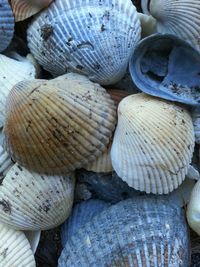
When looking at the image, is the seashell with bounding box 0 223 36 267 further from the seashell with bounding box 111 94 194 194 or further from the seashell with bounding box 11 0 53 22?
the seashell with bounding box 11 0 53 22

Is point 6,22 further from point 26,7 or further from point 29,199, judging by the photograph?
point 29,199

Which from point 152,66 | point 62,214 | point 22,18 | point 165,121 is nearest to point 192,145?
point 165,121

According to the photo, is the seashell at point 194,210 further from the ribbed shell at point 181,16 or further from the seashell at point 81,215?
the ribbed shell at point 181,16

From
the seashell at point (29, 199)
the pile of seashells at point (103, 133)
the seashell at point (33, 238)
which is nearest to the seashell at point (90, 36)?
the pile of seashells at point (103, 133)

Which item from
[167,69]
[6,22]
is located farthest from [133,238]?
[6,22]

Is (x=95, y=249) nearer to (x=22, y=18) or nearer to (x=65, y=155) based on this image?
(x=65, y=155)

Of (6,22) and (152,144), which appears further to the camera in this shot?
(6,22)

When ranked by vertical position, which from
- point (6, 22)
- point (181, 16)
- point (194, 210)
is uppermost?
point (6, 22)
